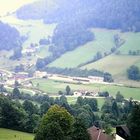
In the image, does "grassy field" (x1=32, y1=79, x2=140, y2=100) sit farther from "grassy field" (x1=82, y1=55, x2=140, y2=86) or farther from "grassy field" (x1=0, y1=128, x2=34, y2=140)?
"grassy field" (x1=0, y1=128, x2=34, y2=140)

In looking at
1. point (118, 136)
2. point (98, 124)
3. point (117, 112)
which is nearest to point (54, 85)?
point (117, 112)

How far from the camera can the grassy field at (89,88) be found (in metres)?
149

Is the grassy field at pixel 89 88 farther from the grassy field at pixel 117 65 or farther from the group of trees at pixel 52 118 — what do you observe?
the grassy field at pixel 117 65

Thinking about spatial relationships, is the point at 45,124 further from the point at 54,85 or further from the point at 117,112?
the point at 54,85

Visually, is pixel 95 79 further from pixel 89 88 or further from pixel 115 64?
pixel 89 88

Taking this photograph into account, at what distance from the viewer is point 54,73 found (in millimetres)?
199000

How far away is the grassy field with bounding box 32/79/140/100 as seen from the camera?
488 feet

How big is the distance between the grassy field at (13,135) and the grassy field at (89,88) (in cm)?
7654

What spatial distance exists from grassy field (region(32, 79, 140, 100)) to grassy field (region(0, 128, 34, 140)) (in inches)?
3013

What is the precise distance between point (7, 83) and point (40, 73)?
2155 centimetres

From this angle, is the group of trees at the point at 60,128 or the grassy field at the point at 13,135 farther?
the grassy field at the point at 13,135

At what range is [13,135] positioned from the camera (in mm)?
66875

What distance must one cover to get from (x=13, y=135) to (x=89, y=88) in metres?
96.7

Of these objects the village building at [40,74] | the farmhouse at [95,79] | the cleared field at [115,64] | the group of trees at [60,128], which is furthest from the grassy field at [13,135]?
the village building at [40,74]
